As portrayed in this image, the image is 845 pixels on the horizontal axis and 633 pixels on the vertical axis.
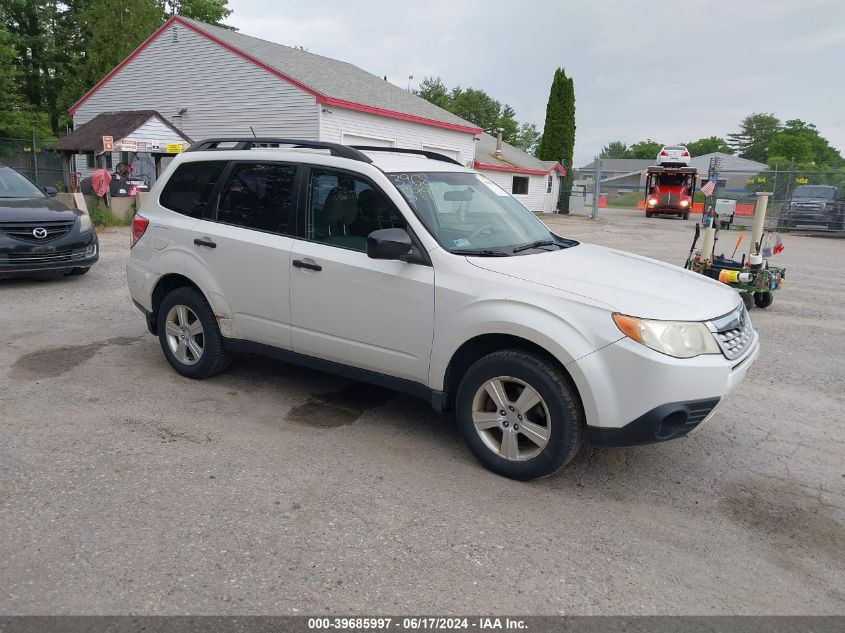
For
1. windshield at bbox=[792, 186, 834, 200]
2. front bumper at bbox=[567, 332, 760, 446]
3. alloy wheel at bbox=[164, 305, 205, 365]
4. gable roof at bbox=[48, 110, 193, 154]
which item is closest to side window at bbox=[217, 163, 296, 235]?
alloy wheel at bbox=[164, 305, 205, 365]

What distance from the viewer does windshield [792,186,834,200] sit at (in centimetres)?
2559

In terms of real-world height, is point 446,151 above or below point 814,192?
above

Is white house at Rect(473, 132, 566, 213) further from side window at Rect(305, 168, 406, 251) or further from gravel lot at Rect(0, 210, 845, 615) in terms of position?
gravel lot at Rect(0, 210, 845, 615)

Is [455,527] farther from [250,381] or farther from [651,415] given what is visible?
[250,381]

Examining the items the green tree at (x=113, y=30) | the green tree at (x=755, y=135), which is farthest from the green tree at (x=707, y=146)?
the green tree at (x=113, y=30)

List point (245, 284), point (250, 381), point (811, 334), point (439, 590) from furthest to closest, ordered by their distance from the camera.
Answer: point (811, 334) < point (250, 381) < point (245, 284) < point (439, 590)

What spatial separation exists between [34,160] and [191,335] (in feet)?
77.0

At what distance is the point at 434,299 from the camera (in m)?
3.99

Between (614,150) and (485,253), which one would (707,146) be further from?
(485,253)

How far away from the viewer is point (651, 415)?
11.2ft

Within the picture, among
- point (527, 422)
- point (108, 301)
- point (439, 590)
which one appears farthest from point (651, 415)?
point (108, 301)

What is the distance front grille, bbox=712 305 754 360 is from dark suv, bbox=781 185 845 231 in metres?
24.7

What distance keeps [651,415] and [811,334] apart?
5.78 metres

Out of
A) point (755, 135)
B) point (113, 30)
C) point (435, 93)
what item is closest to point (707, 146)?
point (755, 135)
